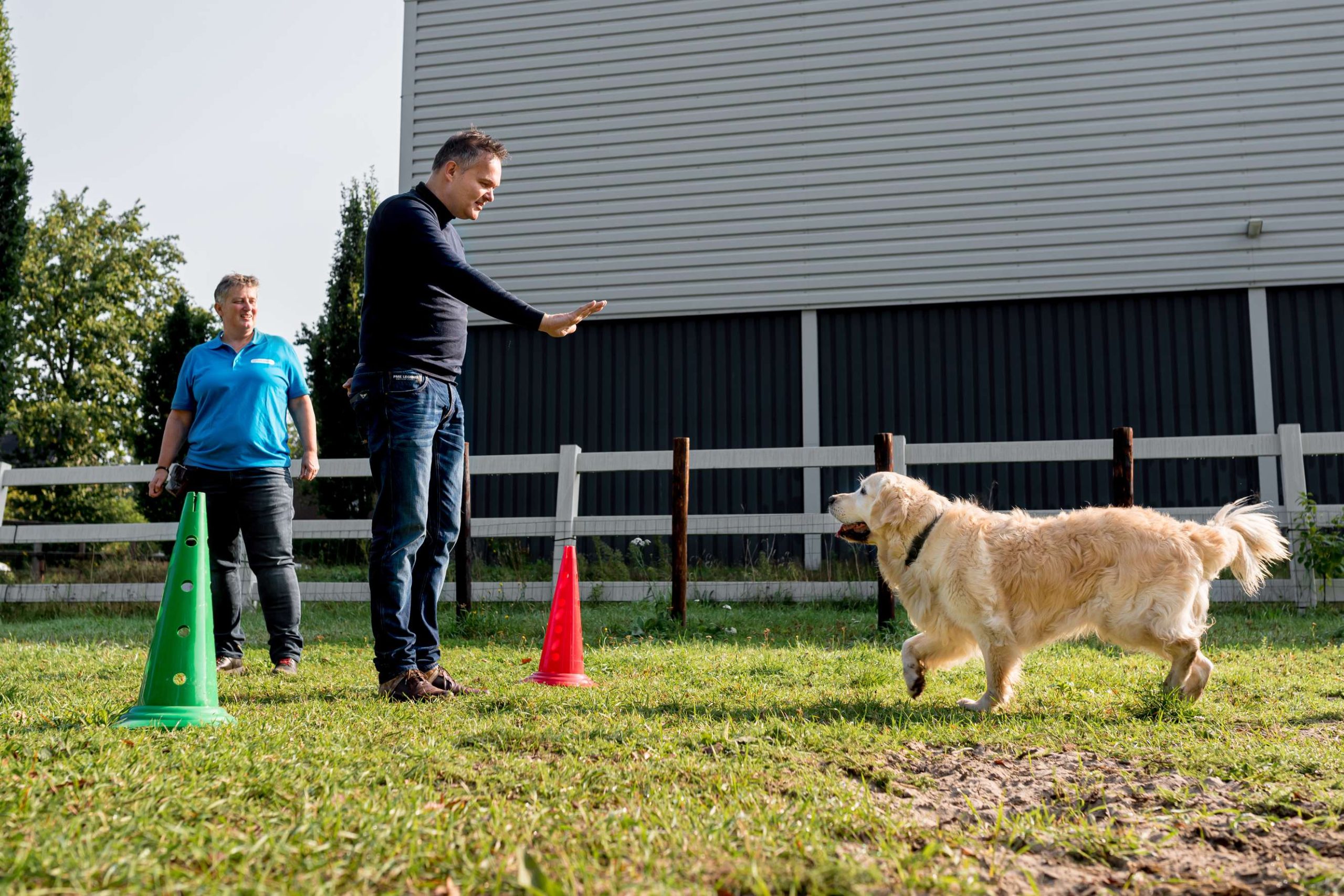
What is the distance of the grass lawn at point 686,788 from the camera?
1.97 m

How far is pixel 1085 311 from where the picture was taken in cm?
1087

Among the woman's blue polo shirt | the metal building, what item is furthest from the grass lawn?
the metal building

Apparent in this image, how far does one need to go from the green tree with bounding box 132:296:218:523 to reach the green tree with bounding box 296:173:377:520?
5.74ft

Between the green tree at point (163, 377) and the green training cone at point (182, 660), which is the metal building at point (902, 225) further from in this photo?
the green training cone at point (182, 660)

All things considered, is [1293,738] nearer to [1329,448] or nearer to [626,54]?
[1329,448]

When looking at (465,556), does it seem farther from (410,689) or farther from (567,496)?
(410,689)

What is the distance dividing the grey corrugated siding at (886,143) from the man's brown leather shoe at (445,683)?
26.1 ft

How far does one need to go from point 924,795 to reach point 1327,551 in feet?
20.4

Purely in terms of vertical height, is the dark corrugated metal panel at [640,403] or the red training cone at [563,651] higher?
the dark corrugated metal panel at [640,403]

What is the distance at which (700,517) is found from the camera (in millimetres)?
8422

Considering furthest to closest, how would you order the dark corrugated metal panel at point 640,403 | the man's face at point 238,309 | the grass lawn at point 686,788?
the dark corrugated metal panel at point 640,403 < the man's face at point 238,309 < the grass lawn at point 686,788

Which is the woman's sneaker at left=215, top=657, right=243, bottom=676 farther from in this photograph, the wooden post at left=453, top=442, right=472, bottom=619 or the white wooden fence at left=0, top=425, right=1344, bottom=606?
the white wooden fence at left=0, top=425, right=1344, bottom=606

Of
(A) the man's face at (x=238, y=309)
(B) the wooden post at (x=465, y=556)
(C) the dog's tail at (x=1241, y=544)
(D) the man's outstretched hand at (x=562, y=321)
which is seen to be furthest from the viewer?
(B) the wooden post at (x=465, y=556)

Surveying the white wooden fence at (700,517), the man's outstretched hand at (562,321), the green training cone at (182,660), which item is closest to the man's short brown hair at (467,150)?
the man's outstretched hand at (562,321)
